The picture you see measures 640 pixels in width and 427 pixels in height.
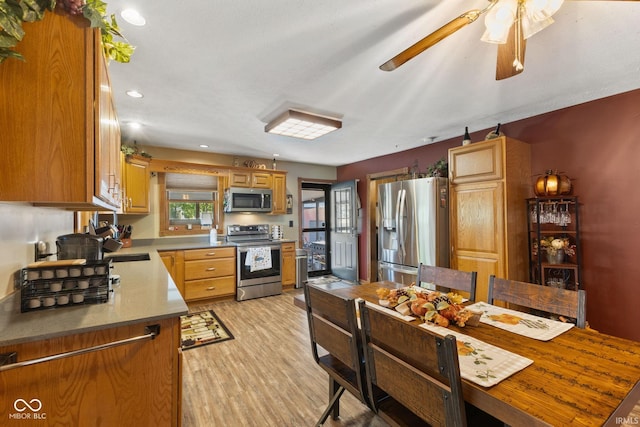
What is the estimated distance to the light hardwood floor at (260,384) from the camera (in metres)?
1.84

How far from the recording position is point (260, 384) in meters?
2.21

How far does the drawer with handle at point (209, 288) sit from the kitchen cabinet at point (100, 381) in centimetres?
287

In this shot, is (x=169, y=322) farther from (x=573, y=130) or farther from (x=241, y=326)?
(x=573, y=130)

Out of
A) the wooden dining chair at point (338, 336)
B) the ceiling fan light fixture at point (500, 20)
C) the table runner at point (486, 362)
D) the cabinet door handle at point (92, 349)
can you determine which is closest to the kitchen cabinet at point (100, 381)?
the cabinet door handle at point (92, 349)

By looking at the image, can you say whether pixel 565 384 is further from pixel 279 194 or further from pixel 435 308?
pixel 279 194

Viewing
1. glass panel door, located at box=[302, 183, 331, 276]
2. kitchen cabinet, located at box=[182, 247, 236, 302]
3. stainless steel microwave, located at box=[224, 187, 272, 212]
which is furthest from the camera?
glass panel door, located at box=[302, 183, 331, 276]

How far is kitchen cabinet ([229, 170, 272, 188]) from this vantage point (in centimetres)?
466

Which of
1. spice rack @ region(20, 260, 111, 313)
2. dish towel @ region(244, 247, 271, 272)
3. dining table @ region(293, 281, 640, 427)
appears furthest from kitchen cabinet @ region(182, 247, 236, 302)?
dining table @ region(293, 281, 640, 427)

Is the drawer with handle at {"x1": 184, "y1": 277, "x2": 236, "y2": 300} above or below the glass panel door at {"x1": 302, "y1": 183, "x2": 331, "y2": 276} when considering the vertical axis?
below

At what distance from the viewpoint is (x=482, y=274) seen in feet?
9.95

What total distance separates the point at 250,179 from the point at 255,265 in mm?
1460

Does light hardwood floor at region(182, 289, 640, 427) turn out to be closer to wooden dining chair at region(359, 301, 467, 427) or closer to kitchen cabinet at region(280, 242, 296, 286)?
Result: wooden dining chair at region(359, 301, 467, 427)

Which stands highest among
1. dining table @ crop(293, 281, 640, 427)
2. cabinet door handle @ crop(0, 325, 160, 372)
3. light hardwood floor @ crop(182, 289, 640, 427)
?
cabinet door handle @ crop(0, 325, 160, 372)

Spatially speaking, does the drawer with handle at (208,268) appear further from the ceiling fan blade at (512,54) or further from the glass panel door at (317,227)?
the ceiling fan blade at (512,54)
